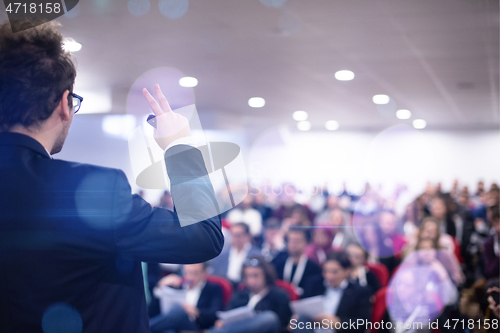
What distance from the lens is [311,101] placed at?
6402mm

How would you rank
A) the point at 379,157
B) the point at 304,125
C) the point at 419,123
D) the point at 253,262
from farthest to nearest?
the point at 379,157 → the point at 304,125 → the point at 419,123 → the point at 253,262

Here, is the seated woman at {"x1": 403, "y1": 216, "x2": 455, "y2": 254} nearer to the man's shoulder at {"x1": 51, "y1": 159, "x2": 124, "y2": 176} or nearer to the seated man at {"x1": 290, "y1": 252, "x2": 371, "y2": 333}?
the seated man at {"x1": 290, "y1": 252, "x2": 371, "y2": 333}

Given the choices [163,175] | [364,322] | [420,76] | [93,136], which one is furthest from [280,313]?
[93,136]

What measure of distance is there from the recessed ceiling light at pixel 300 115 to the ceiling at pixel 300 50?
736 millimetres

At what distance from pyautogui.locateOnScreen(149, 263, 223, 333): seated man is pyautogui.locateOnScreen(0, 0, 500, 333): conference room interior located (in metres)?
0.05

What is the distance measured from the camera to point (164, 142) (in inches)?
29.1

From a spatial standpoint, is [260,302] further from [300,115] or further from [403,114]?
[403,114]

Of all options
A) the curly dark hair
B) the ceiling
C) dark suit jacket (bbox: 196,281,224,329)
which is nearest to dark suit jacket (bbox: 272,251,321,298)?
dark suit jacket (bbox: 196,281,224,329)

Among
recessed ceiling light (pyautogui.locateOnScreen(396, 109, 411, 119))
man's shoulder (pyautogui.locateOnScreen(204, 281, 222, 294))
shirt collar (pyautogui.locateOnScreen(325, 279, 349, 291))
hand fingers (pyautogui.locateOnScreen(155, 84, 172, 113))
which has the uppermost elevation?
recessed ceiling light (pyautogui.locateOnScreen(396, 109, 411, 119))

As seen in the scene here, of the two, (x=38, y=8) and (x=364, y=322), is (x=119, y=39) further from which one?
(x=364, y=322)

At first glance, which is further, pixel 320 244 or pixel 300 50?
pixel 320 244

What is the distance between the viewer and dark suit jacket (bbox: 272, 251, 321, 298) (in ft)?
10.8

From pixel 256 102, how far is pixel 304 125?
123 inches

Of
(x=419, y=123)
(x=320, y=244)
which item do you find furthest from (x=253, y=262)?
(x=419, y=123)
